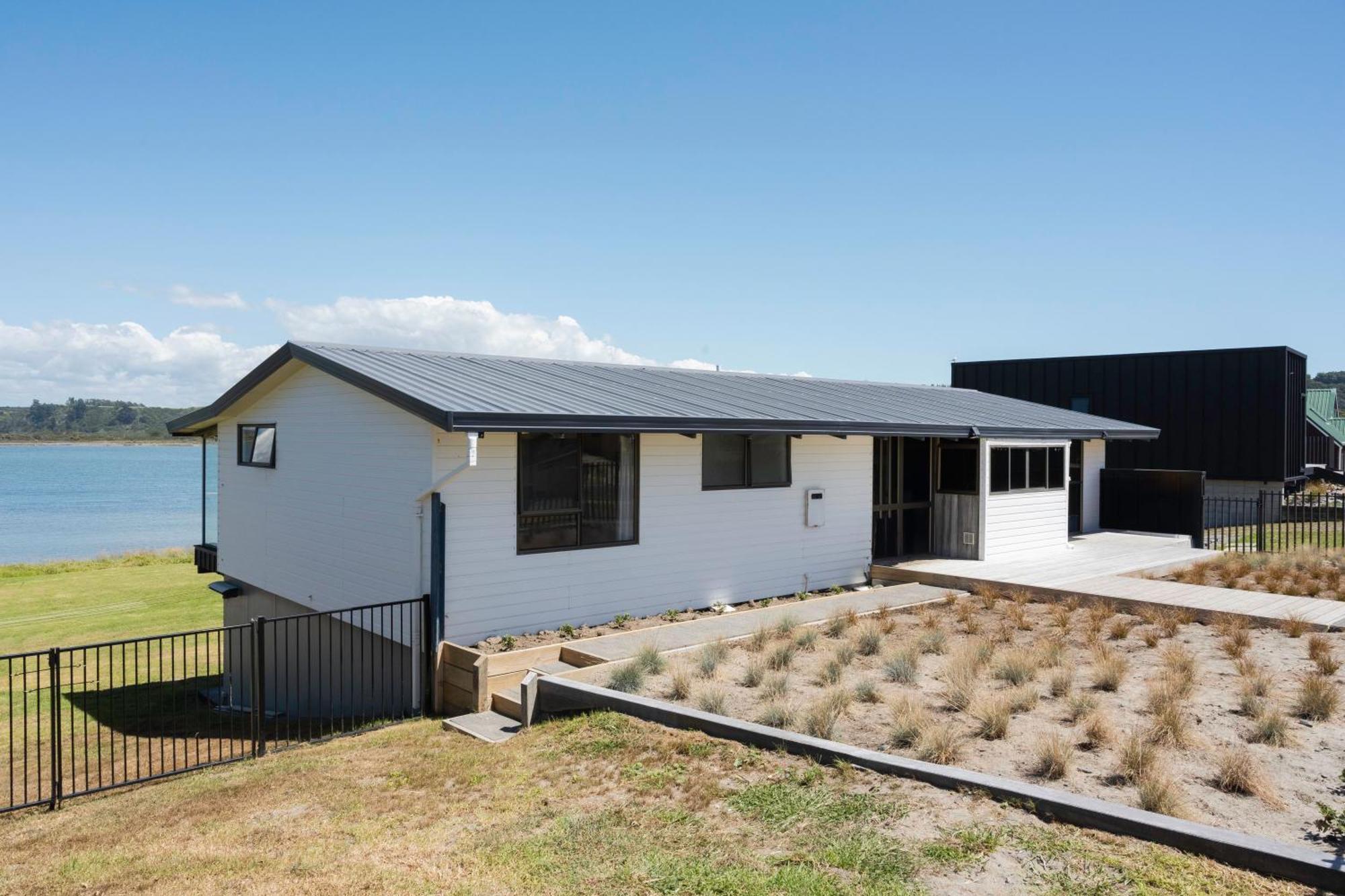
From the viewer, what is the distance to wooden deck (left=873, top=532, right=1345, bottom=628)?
1059 cm

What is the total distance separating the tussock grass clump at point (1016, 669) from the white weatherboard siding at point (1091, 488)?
12.5 meters

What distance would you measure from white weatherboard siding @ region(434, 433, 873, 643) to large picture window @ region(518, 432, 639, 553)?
126 millimetres

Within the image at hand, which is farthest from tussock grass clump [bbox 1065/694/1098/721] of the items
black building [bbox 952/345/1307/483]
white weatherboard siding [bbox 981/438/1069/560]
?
black building [bbox 952/345/1307/483]

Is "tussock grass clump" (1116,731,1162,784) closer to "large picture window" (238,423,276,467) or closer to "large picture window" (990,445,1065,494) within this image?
"large picture window" (990,445,1065,494)

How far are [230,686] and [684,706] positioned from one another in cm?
919

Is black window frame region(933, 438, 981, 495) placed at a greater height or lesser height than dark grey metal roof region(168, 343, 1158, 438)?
lesser

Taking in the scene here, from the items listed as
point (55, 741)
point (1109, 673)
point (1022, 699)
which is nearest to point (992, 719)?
point (1022, 699)

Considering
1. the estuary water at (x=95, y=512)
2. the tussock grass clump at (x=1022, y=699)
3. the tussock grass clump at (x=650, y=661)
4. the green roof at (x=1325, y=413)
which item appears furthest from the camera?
the estuary water at (x=95, y=512)

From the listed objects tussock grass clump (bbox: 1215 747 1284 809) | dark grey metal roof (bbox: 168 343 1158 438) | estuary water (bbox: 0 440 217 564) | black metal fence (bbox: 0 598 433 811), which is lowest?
estuary water (bbox: 0 440 217 564)

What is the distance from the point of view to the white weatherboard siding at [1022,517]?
14.2 meters

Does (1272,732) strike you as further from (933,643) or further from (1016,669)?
(933,643)

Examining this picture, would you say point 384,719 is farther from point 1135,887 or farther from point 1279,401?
point 1279,401

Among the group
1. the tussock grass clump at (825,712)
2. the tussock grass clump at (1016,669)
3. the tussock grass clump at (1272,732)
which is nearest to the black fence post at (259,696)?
the tussock grass clump at (825,712)

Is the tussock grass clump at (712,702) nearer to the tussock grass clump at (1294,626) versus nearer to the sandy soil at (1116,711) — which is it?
the sandy soil at (1116,711)
